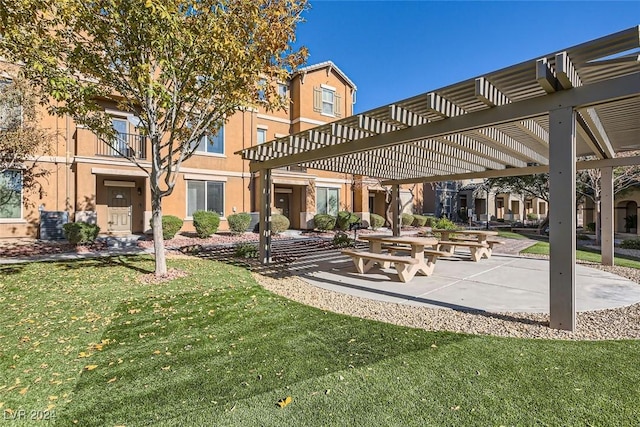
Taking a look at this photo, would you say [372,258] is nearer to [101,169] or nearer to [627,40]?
[627,40]

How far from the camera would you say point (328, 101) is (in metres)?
22.5

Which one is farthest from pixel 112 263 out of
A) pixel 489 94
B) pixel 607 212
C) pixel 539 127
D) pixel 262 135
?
pixel 607 212

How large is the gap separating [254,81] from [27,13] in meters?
4.57

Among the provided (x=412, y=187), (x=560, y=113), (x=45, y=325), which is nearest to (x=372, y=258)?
(x=560, y=113)

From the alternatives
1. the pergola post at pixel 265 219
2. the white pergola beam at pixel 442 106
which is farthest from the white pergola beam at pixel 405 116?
the pergola post at pixel 265 219

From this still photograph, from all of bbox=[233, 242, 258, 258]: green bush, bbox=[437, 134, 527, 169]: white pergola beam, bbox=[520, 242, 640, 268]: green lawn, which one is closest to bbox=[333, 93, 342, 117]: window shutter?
bbox=[437, 134, 527, 169]: white pergola beam

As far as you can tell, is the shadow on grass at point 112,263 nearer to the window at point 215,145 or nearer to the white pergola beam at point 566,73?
the window at point 215,145

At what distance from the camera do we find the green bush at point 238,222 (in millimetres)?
16844

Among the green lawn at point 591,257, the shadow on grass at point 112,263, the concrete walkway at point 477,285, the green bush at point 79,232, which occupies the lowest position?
the concrete walkway at point 477,285

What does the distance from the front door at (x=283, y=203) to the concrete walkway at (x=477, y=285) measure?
11181 mm

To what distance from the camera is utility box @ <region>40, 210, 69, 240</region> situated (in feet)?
44.8

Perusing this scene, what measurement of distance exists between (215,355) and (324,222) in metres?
16.4

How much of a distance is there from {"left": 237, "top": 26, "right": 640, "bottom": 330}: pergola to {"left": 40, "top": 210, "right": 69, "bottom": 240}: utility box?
32.2 ft

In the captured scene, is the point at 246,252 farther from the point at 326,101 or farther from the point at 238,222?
the point at 326,101
